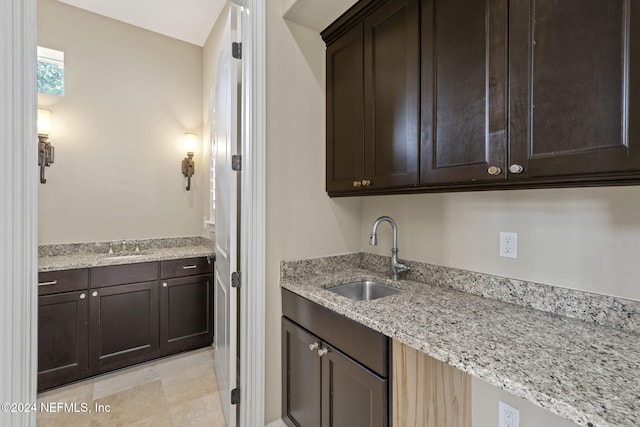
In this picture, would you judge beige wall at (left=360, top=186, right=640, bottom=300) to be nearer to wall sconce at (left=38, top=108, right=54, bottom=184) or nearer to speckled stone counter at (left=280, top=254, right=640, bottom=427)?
speckled stone counter at (left=280, top=254, right=640, bottom=427)

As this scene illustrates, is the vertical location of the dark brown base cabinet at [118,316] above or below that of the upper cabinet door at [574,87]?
below

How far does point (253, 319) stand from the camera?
1600mm

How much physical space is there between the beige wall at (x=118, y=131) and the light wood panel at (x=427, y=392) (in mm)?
2867

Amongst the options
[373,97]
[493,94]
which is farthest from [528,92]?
[373,97]

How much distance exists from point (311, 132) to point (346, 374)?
135cm

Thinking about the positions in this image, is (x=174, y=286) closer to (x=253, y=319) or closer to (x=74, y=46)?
(x=253, y=319)

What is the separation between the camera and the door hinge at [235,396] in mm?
1655

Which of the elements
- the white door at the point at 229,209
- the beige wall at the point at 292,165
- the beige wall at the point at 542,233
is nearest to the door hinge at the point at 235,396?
the white door at the point at 229,209

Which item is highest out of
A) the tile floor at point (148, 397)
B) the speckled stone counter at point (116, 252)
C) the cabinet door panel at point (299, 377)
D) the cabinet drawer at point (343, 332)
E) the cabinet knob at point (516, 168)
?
the cabinet knob at point (516, 168)

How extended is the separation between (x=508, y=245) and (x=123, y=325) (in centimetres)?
284

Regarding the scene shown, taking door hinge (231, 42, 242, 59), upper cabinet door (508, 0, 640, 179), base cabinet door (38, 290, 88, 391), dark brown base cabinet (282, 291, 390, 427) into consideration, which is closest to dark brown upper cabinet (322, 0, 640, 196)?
upper cabinet door (508, 0, 640, 179)

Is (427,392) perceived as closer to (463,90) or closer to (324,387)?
(324,387)

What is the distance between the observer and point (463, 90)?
117 centimetres

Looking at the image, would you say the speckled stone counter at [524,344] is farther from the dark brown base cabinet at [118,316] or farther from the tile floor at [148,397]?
the dark brown base cabinet at [118,316]
